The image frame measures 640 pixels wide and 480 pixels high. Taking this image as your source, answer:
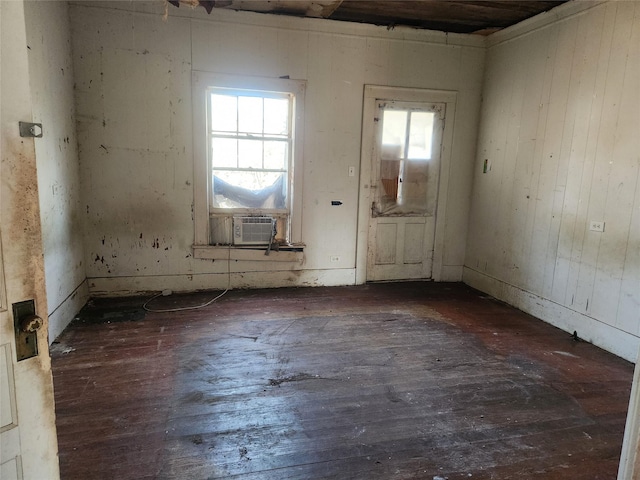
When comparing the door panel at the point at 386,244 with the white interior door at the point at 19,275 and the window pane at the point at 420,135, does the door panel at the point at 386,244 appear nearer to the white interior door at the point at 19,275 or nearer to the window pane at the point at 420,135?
the window pane at the point at 420,135

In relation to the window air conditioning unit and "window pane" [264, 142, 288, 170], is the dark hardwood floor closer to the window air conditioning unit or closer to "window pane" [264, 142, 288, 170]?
the window air conditioning unit

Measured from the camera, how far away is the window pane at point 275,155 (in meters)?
4.54

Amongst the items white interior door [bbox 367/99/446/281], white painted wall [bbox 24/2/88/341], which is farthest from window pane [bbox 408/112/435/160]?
white painted wall [bbox 24/2/88/341]

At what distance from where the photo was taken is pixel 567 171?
3.74 meters

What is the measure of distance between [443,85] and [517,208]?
173 centimetres

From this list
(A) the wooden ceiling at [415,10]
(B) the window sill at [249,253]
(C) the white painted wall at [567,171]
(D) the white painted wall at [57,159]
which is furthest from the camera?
(B) the window sill at [249,253]

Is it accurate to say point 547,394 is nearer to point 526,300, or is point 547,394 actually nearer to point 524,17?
point 526,300

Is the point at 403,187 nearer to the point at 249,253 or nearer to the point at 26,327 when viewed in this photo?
the point at 249,253

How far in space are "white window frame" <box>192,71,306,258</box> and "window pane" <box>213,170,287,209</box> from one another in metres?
0.10

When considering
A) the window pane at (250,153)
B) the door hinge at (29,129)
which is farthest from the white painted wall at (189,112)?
the door hinge at (29,129)

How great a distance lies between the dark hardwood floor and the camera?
6.47ft

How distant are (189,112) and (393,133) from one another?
2.34 metres

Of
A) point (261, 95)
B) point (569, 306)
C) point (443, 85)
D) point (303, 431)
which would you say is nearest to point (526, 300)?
point (569, 306)

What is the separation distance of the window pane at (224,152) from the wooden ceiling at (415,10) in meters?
1.28
